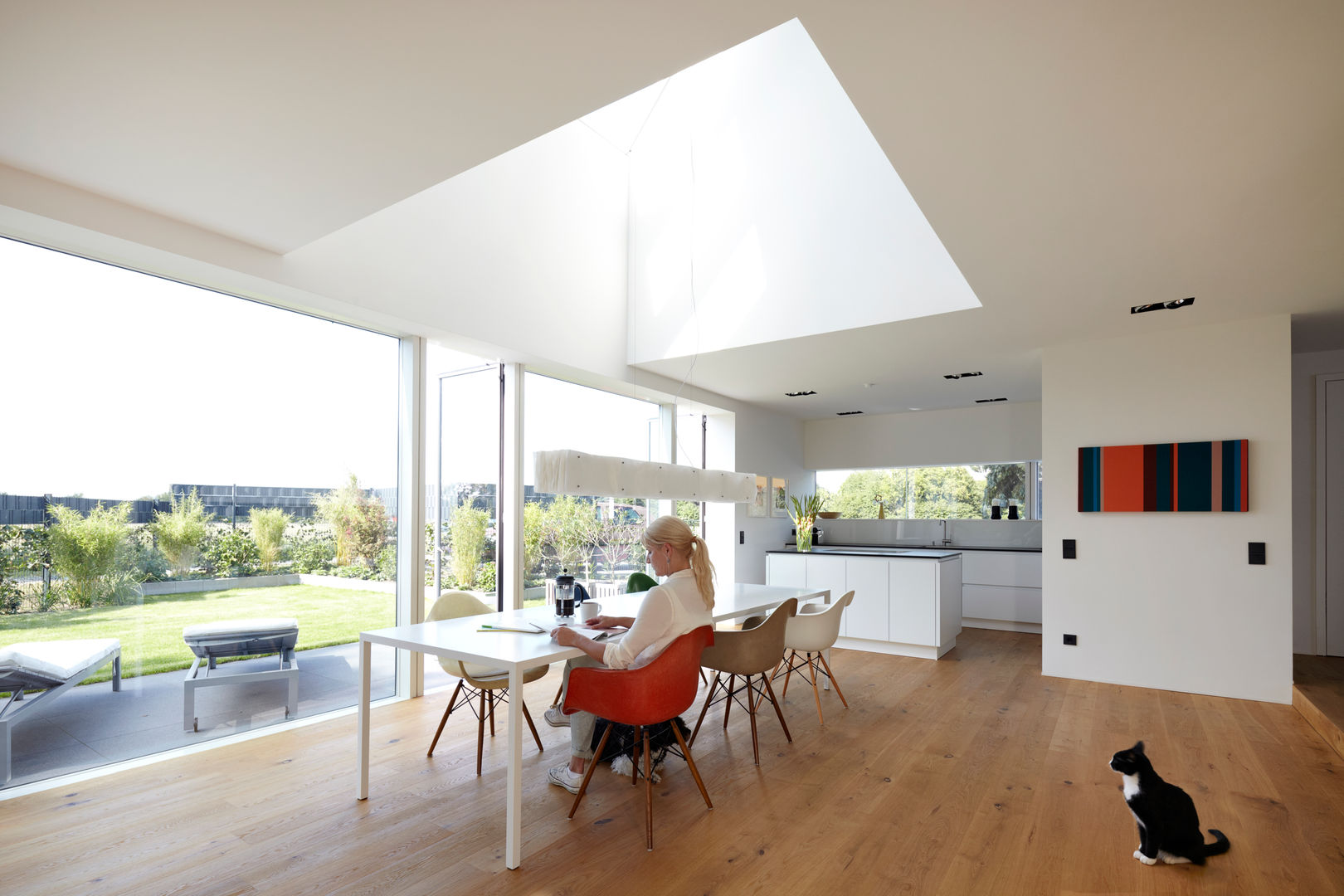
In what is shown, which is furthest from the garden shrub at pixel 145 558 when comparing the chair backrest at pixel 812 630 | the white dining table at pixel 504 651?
the chair backrest at pixel 812 630

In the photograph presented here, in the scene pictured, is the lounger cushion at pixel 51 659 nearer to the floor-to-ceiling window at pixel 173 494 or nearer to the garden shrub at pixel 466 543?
the floor-to-ceiling window at pixel 173 494

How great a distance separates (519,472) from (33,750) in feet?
9.78

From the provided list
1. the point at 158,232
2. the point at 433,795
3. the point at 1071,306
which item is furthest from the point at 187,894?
the point at 1071,306

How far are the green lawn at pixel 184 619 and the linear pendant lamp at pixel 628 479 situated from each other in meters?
1.65

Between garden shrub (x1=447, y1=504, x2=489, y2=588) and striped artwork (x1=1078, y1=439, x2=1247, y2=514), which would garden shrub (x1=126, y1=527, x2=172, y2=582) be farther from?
striped artwork (x1=1078, y1=439, x2=1247, y2=514)

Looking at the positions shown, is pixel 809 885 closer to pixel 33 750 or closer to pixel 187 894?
pixel 187 894

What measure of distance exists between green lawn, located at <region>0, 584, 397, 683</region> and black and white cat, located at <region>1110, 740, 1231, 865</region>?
13.0ft

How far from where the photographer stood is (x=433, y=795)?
9.96ft

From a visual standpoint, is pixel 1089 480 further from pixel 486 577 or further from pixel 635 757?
pixel 486 577

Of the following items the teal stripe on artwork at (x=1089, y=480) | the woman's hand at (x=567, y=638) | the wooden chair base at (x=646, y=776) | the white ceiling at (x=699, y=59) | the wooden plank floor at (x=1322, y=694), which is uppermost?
the white ceiling at (x=699, y=59)

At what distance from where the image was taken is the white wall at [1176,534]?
450 centimetres

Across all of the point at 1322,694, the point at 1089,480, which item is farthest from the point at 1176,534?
the point at 1322,694

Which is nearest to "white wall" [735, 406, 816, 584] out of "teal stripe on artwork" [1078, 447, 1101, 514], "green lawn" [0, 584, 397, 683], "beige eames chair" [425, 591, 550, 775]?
"teal stripe on artwork" [1078, 447, 1101, 514]

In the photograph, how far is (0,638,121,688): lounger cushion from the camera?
2.93 meters
